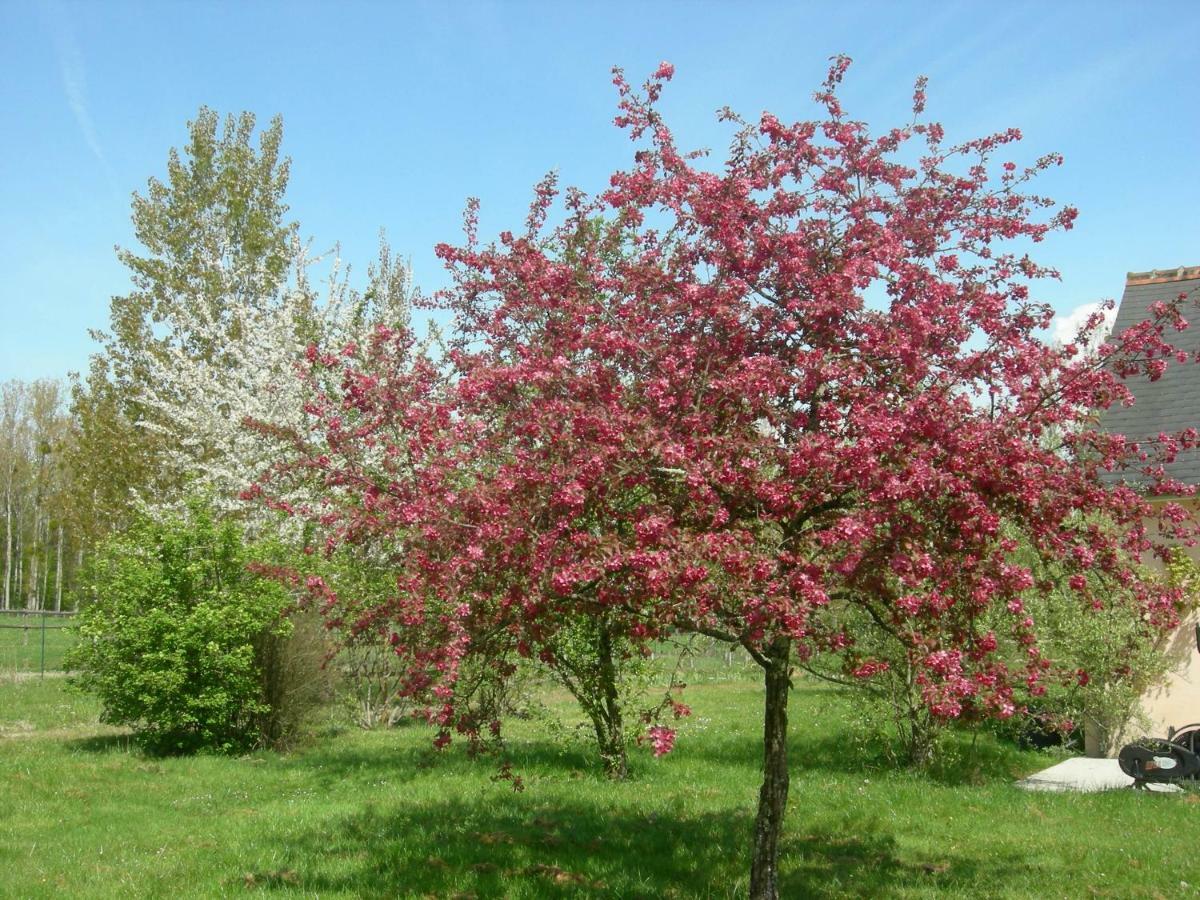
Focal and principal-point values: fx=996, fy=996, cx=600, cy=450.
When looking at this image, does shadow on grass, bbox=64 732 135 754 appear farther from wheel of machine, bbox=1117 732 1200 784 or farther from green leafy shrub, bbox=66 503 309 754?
wheel of machine, bbox=1117 732 1200 784

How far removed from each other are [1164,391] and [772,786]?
1209cm

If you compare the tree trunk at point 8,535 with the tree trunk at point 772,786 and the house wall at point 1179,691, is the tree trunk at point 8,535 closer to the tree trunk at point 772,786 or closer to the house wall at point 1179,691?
the house wall at point 1179,691

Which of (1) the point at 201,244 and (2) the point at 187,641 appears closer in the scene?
(2) the point at 187,641

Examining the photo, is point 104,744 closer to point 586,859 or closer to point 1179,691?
point 586,859

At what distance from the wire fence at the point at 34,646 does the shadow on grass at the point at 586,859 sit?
7.48 meters

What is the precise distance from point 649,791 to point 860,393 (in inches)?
255

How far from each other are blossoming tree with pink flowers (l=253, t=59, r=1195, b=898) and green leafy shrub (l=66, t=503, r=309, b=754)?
7.11 metres

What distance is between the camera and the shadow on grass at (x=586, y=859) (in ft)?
23.1

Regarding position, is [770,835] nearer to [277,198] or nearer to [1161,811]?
[1161,811]

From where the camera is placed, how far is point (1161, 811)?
31.3 ft

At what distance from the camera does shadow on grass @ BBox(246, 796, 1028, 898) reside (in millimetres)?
7047

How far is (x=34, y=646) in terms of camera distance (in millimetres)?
32344

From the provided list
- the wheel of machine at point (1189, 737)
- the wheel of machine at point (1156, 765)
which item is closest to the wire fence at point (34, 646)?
the wheel of machine at point (1156, 765)

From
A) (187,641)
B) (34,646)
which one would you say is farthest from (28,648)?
(187,641)
